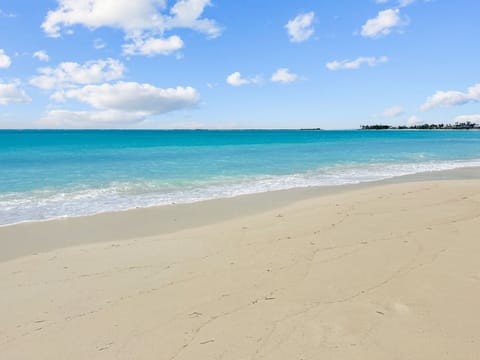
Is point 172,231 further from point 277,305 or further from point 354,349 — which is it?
point 354,349

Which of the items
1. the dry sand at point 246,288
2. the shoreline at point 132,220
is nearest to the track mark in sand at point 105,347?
the dry sand at point 246,288

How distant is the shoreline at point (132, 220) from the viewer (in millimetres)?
6094

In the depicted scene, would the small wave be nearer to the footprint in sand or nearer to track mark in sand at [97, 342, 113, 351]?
track mark in sand at [97, 342, 113, 351]

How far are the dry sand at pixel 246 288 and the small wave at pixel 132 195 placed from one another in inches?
55.1

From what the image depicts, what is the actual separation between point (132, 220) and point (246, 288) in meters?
4.51

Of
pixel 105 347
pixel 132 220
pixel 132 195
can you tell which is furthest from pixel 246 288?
pixel 132 195

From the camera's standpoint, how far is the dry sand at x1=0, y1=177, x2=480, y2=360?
291 centimetres

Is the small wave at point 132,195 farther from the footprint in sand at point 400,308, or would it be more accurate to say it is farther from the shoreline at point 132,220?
the footprint in sand at point 400,308

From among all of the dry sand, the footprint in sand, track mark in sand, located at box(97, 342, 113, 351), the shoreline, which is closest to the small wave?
the shoreline

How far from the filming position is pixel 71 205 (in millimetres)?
9211

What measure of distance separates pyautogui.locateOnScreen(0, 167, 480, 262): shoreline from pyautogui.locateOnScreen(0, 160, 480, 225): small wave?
0.61 meters

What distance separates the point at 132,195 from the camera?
1077cm

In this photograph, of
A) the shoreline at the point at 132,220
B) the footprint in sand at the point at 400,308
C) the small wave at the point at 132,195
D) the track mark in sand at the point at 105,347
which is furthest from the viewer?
the small wave at the point at 132,195

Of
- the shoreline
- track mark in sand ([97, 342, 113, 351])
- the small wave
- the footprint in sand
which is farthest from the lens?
the small wave
